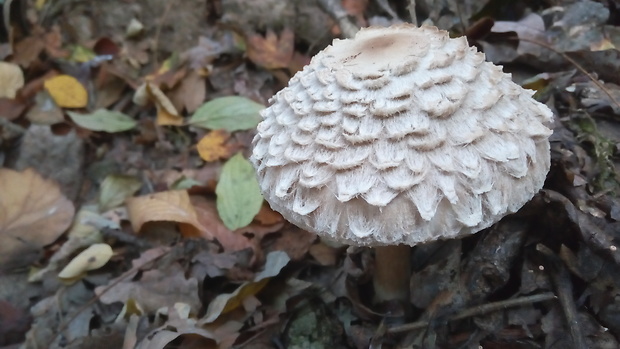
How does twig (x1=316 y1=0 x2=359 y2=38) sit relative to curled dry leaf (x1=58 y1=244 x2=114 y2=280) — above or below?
above

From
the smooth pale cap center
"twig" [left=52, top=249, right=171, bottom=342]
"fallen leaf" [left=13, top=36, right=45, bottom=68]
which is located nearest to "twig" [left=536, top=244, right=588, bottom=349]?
the smooth pale cap center

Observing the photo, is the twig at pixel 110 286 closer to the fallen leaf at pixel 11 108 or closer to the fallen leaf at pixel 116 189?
the fallen leaf at pixel 116 189

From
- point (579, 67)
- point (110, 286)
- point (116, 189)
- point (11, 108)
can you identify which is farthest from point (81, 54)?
point (579, 67)

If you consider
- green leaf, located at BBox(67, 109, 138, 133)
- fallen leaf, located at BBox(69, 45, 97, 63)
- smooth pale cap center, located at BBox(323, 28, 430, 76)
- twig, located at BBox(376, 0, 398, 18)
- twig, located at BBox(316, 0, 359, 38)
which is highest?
smooth pale cap center, located at BBox(323, 28, 430, 76)

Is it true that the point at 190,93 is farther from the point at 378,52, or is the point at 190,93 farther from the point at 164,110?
the point at 378,52

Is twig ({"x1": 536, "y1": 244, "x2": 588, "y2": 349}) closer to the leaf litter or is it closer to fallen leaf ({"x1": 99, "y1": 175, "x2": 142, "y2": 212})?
the leaf litter

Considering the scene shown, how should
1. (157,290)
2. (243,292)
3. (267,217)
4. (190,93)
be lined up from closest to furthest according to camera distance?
1. (243,292)
2. (157,290)
3. (267,217)
4. (190,93)

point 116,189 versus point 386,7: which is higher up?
point 386,7

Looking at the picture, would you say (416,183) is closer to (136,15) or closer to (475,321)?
(475,321)
